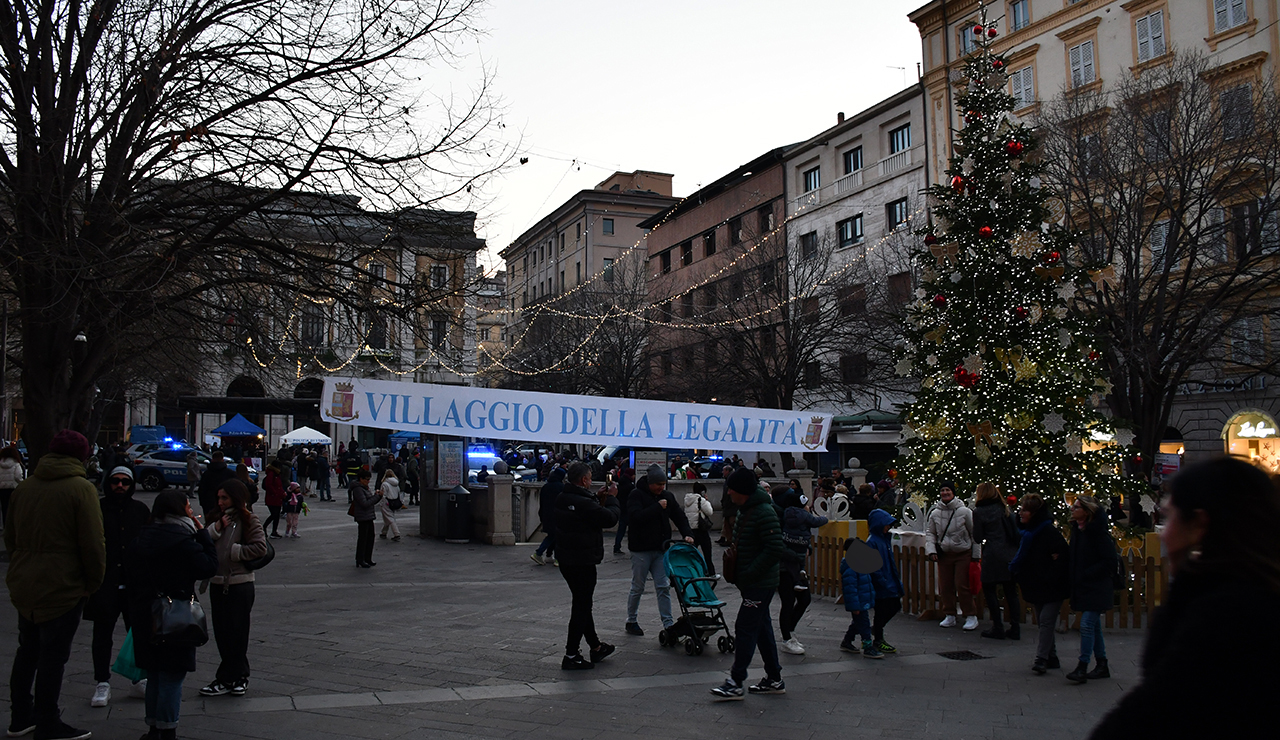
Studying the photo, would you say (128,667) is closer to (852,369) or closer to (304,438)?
(852,369)

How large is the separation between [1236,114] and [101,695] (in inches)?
862

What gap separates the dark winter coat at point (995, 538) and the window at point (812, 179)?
3399 cm

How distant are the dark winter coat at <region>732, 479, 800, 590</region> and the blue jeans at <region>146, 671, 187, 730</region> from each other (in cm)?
376

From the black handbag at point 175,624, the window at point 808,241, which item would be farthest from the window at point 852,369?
the black handbag at point 175,624

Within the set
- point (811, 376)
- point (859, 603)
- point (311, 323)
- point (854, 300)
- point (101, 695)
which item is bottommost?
point (101, 695)

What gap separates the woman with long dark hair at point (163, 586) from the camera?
5398 millimetres

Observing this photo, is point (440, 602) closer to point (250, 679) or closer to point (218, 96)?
point (250, 679)

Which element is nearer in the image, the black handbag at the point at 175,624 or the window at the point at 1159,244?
the black handbag at the point at 175,624

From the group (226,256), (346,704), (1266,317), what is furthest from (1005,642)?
(1266,317)

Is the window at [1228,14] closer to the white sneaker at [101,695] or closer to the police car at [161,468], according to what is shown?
the white sneaker at [101,695]

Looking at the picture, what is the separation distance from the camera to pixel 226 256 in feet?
42.4

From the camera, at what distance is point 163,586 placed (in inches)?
216

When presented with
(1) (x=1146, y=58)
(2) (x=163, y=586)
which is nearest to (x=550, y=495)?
(2) (x=163, y=586)

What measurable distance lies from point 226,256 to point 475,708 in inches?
344
